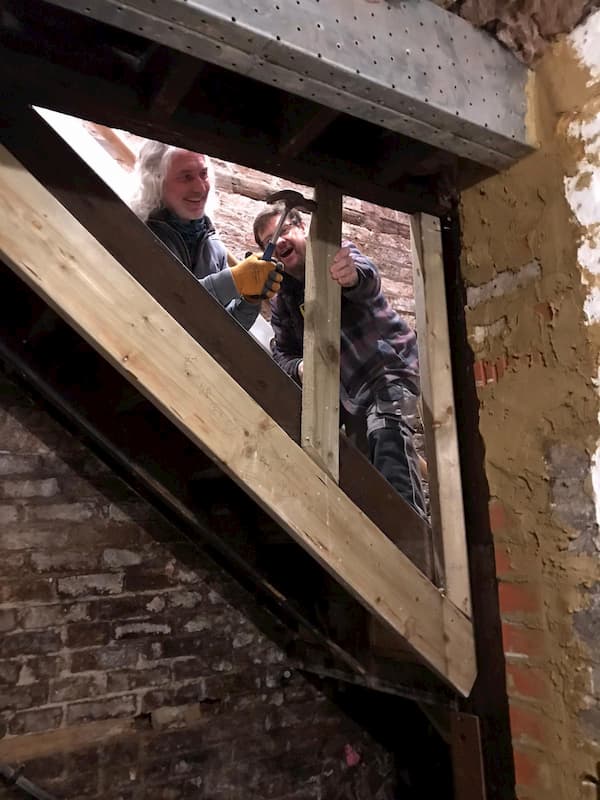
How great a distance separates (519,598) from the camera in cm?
130

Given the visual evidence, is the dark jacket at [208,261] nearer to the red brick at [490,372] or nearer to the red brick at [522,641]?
the red brick at [490,372]

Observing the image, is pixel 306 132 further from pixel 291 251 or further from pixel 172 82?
pixel 291 251

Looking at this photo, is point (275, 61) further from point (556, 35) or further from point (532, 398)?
point (532, 398)

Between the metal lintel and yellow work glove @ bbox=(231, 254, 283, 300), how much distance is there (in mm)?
800

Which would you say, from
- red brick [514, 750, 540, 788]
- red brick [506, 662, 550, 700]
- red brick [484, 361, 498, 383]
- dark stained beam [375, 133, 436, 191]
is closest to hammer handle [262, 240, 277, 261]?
dark stained beam [375, 133, 436, 191]

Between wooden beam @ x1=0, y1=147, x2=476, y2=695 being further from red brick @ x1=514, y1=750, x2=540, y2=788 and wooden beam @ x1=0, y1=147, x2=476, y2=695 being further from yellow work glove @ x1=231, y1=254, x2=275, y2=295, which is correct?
yellow work glove @ x1=231, y1=254, x2=275, y2=295

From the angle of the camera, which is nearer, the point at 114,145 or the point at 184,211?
the point at 184,211

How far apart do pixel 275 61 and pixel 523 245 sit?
0.66m

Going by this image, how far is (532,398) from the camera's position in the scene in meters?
1.29

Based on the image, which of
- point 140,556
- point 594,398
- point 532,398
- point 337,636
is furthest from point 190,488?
point 594,398

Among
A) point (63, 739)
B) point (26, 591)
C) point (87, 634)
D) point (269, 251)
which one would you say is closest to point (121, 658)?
point (87, 634)

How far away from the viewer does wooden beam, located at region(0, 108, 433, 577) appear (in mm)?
1215

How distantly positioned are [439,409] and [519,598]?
465mm

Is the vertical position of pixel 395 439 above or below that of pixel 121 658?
above
